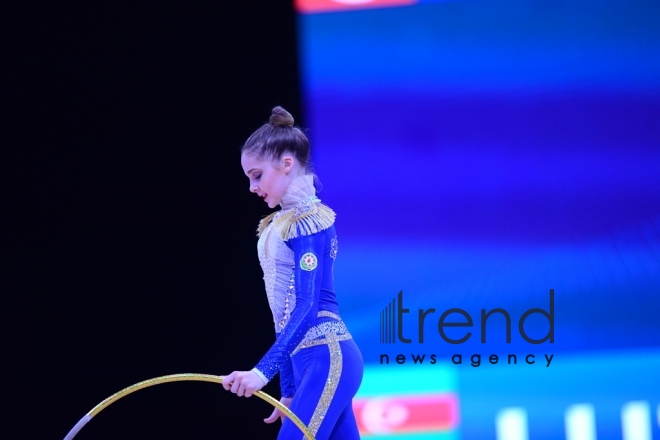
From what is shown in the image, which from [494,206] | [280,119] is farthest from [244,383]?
[494,206]

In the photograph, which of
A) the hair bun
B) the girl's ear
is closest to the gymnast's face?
the girl's ear

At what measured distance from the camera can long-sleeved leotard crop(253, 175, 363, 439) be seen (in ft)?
8.16

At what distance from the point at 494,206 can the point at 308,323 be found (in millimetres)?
1884

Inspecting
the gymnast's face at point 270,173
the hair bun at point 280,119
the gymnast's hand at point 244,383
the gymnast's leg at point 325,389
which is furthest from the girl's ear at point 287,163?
the gymnast's hand at point 244,383

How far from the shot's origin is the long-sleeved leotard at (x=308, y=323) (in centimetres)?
249

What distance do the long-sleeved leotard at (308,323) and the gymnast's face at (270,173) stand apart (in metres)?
0.03

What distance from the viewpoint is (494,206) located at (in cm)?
414

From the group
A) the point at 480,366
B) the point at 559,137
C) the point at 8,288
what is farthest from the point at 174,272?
the point at 559,137

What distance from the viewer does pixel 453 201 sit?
162 inches

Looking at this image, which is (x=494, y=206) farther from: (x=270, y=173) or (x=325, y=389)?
(x=325, y=389)

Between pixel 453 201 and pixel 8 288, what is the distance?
6.99 ft

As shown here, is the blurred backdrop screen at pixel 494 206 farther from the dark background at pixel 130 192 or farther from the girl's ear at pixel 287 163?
the girl's ear at pixel 287 163

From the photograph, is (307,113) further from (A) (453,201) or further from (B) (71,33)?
(B) (71,33)

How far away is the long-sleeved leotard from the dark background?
1346 millimetres
